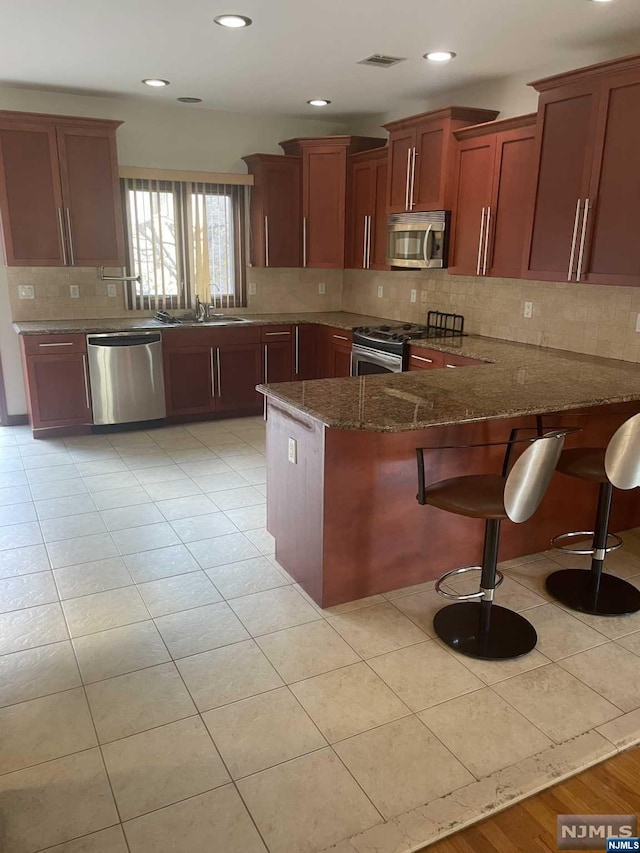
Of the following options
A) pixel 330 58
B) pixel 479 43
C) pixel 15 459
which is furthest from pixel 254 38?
pixel 15 459

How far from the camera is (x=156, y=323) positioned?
5.43m

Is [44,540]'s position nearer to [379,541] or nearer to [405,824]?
[379,541]

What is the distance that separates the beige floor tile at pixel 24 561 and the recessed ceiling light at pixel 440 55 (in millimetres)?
3620

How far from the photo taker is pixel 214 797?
1827 millimetres

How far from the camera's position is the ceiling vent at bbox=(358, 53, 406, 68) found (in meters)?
3.94

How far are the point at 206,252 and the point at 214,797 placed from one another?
4.94m

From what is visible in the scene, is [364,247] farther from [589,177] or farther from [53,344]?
[53,344]

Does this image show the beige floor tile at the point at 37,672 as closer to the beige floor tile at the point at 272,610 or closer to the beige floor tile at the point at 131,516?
the beige floor tile at the point at 272,610

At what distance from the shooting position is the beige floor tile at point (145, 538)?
11.0 ft

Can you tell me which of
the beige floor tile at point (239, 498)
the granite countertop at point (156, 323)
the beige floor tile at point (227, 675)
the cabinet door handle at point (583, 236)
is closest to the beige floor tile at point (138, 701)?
the beige floor tile at point (227, 675)

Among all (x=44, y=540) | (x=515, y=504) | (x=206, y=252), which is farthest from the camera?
(x=206, y=252)

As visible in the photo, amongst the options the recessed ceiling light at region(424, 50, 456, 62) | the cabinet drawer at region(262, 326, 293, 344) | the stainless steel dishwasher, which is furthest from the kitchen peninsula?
the cabinet drawer at region(262, 326, 293, 344)

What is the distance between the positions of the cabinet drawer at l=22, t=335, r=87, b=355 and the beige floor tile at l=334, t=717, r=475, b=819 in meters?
3.90

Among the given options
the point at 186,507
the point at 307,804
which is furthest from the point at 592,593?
the point at 186,507
